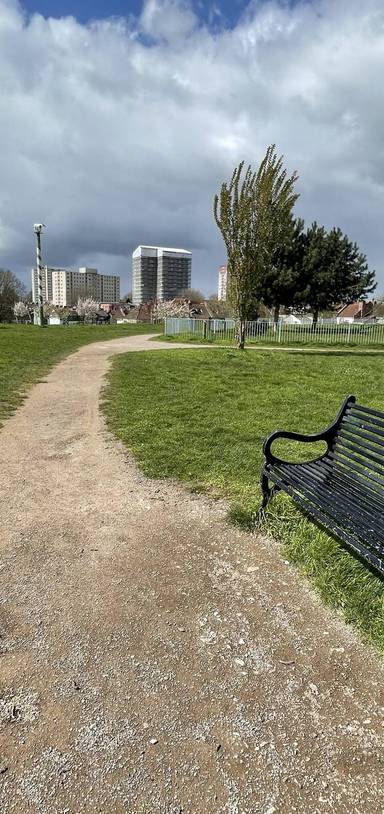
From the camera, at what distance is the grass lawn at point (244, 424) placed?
296cm

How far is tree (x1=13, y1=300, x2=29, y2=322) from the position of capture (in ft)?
264

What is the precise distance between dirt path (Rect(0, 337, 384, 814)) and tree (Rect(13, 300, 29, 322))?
3173 inches

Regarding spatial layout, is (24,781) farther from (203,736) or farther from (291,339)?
(291,339)

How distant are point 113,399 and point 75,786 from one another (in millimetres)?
7403

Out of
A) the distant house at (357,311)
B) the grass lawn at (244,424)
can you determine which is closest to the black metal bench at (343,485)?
the grass lawn at (244,424)

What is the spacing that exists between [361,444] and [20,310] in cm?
8864

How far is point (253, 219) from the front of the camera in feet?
59.8

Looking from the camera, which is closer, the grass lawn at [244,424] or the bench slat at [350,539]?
the bench slat at [350,539]

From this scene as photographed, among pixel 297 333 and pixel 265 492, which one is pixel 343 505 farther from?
pixel 297 333

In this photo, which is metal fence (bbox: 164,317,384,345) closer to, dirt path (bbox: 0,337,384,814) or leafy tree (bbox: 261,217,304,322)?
leafy tree (bbox: 261,217,304,322)

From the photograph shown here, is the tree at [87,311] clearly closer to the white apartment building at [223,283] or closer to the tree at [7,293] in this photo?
the tree at [7,293]

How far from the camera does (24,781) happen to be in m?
1.68

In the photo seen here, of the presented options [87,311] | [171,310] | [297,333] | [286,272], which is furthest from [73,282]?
[297,333]

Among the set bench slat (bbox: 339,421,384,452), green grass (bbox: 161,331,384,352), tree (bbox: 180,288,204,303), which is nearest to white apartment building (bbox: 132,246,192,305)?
tree (bbox: 180,288,204,303)
